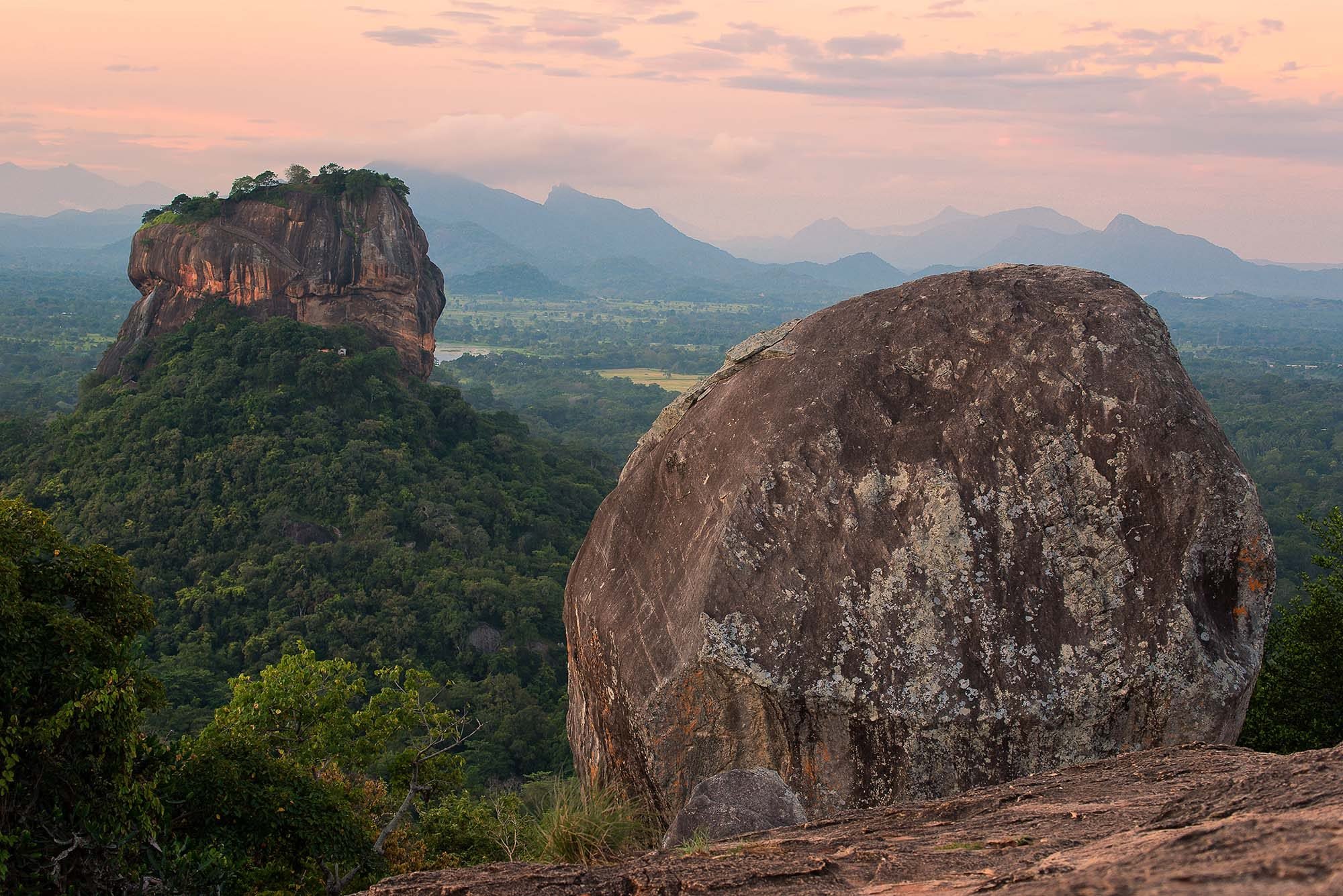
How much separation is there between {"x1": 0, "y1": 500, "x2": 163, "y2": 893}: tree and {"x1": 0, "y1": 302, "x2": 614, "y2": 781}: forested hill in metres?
17.3

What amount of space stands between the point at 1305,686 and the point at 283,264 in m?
41.7

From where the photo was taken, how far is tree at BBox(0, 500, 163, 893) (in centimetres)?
609

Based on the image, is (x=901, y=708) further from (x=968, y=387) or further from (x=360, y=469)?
(x=360, y=469)

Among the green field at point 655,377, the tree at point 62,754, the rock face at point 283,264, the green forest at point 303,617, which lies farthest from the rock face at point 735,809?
the green field at point 655,377

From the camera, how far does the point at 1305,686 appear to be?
10.9 m

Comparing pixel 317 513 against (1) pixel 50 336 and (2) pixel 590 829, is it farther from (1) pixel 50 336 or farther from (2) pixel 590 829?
(1) pixel 50 336

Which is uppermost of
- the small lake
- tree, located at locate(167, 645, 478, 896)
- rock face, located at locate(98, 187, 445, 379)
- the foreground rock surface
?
rock face, located at locate(98, 187, 445, 379)

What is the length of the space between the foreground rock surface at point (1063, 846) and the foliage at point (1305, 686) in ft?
19.7

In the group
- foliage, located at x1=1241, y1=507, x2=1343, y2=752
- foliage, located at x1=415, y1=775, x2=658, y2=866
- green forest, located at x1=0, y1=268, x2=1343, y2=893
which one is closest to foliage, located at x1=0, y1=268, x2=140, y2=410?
green forest, located at x1=0, y1=268, x2=1343, y2=893

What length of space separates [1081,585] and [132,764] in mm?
6759

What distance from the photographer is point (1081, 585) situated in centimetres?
703

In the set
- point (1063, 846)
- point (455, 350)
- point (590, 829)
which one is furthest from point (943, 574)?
point (455, 350)

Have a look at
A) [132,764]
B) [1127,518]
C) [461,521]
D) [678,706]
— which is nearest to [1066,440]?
[1127,518]

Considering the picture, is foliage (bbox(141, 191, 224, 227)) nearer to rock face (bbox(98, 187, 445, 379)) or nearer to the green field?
rock face (bbox(98, 187, 445, 379))
